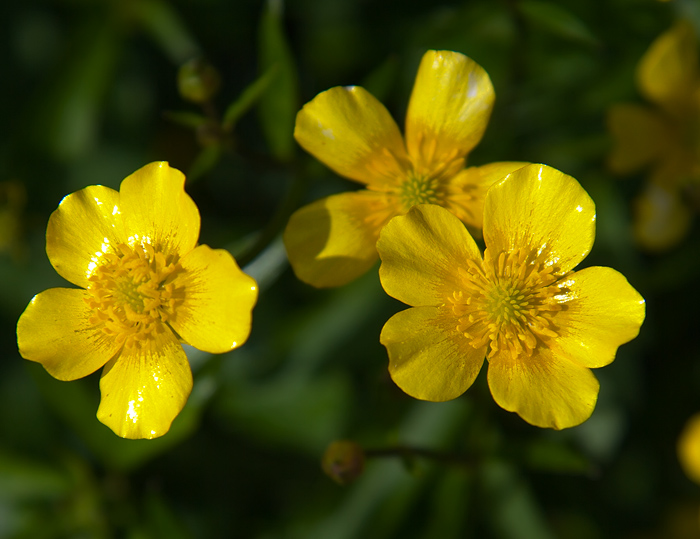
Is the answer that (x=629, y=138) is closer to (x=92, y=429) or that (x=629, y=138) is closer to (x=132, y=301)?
(x=132, y=301)

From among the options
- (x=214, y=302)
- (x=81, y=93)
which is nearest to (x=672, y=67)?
(x=214, y=302)

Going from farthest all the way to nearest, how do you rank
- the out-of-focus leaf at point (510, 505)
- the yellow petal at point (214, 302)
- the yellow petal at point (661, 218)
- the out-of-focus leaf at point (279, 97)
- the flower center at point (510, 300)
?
the out-of-focus leaf at point (510, 505) → the yellow petal at point (661, 218) → the out-of-focus leaf at point (279, 97) → the flower center at point (510, 300) → the yellow petal at point (214, 302)

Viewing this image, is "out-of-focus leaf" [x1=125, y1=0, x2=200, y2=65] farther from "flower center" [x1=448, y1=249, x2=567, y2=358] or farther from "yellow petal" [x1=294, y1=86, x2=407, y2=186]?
"flower center" [x1=448, y1=249, x2=567, y2=358]

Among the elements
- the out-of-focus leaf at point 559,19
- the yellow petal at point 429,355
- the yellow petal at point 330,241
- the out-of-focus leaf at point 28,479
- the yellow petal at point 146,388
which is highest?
the out-of-focus leaf at point 559,19

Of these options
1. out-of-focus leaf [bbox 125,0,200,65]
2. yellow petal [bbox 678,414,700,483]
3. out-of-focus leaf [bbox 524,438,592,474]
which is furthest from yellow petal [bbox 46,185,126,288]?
yellow petal [bbox 678,414,700,483]

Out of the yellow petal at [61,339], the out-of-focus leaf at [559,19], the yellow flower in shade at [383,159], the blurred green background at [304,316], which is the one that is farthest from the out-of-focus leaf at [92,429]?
the out-of-focus leaf at [559,19]

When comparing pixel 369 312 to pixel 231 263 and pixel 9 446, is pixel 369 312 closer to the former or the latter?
pixel 231 263

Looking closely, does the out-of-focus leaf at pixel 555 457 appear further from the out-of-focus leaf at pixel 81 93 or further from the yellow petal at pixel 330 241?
the out-of-focus leaf at pixel 81 93
